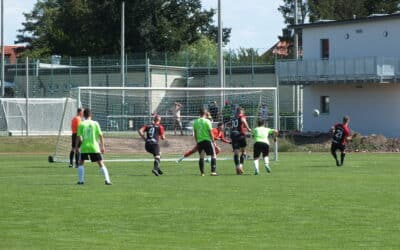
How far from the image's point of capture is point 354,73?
61.1m

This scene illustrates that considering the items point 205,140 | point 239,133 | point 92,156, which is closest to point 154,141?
point 205,140

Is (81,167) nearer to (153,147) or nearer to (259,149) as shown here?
(153,147)

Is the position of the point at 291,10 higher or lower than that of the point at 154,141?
higher

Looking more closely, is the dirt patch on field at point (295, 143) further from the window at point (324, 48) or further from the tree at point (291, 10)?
the tree at point (291, 10)

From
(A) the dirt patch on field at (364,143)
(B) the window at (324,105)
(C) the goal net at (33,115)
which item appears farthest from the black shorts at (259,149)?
(B) the window at (324,105)

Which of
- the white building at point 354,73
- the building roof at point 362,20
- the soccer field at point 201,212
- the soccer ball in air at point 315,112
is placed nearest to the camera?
the soccer field at point 201,212

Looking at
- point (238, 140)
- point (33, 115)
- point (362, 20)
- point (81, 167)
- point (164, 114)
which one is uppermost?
point (362, 20)

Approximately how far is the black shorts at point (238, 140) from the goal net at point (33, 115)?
28508mm

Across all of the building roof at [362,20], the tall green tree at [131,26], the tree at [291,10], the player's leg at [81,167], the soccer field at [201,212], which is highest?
Result: the tree at [291,10]

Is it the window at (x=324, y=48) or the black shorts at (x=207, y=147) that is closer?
the black shorts at (x=207, y=147)

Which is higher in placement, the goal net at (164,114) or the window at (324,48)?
the window at (324,48)

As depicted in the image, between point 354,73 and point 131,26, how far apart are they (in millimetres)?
34405

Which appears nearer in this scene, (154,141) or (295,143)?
(154,141)

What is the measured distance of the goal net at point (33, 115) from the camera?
2307 inches
